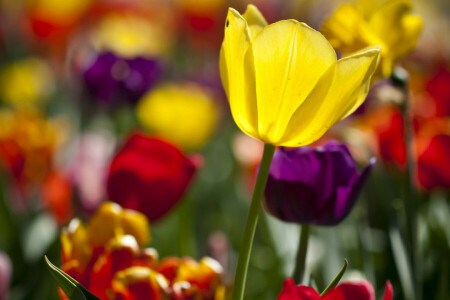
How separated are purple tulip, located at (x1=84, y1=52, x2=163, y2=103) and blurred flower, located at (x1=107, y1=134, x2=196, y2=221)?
21.9 inches

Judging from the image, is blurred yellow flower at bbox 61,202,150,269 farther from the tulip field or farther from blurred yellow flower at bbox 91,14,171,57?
blurred yellow flower at bbox 91,14,171,57

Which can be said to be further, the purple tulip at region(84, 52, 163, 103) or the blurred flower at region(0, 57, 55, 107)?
the blurred flower at region(0, 57, 55, 107)

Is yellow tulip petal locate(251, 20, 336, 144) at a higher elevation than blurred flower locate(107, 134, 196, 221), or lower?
higher

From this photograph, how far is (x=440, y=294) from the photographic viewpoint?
0.63 m

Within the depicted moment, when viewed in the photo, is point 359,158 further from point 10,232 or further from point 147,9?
point 147,9

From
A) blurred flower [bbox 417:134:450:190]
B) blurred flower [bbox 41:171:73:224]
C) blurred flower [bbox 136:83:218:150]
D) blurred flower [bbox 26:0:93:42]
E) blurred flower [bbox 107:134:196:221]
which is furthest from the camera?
blurred flower [bbox 26:0:93:42]

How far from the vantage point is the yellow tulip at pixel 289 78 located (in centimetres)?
40

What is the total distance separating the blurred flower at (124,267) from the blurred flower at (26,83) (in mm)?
1277

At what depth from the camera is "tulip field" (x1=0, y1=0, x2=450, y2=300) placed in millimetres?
409

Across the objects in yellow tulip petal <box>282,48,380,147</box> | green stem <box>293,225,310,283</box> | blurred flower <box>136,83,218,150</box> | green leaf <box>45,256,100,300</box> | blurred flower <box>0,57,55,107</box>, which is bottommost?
blurred flower <box>0,57,55,107</box>

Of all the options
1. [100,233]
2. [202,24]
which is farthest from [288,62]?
[202,24]

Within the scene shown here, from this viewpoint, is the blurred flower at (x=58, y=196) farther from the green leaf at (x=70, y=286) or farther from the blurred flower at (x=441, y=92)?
the blurred flower at (x=441, y=92)

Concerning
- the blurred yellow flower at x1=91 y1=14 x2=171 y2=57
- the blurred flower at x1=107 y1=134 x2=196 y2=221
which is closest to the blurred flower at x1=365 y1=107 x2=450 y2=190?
the blurred flower at x1=107 y1=134 x2=196 y2=221

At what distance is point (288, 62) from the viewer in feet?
1.32
